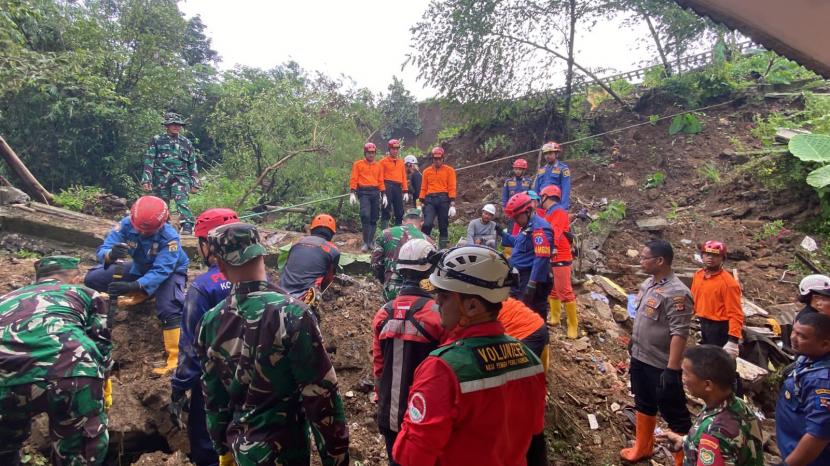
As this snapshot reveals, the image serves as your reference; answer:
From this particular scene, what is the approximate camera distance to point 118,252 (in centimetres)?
420

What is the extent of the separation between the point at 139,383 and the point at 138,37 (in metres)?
9.99

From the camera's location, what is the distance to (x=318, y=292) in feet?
14.1

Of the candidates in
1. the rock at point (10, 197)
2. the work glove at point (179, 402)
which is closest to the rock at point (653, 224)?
the work glove at point (179, 402)

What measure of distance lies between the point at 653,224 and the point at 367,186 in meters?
6.10

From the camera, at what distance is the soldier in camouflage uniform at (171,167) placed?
6.81 meters

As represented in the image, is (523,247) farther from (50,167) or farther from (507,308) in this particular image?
(50,167)

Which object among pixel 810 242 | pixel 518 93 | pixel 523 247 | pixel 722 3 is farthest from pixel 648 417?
pixel 518 93

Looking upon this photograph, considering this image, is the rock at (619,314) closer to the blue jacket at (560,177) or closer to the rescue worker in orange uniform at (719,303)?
the blue jacket at (560,177)

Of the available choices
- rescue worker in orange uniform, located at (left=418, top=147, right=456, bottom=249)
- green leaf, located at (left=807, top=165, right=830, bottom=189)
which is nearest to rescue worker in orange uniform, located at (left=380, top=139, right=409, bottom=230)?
rescue worker in orange uniform, located at (left=418, top=147, right=456, bottom=249)

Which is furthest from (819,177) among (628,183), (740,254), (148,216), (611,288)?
(148,216)

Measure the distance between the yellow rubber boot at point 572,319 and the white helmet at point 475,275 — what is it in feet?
14.0

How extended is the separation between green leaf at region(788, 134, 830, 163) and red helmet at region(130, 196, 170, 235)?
1027 cm

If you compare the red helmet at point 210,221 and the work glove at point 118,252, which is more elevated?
the red helmet at point 210,221

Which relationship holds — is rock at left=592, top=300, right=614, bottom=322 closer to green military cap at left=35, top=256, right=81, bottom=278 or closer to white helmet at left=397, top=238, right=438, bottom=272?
white helmet at left=397, top=238, right=438, bottom=272
